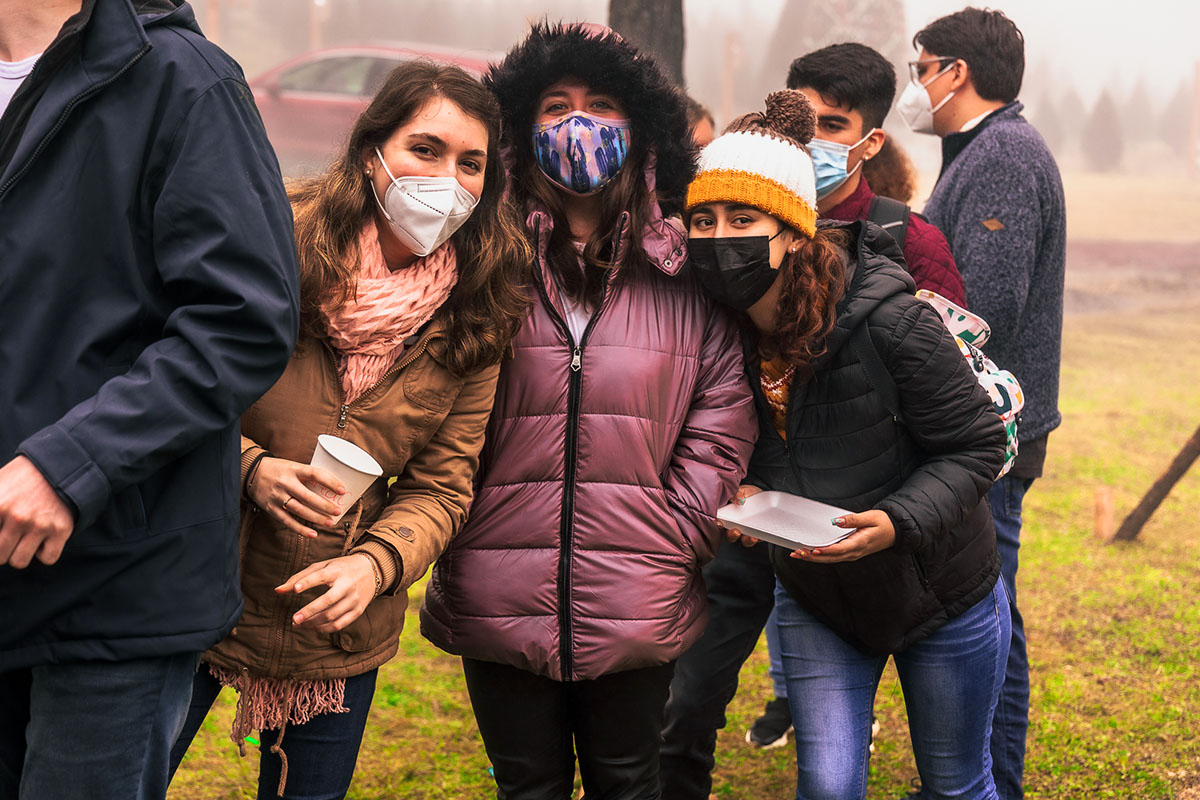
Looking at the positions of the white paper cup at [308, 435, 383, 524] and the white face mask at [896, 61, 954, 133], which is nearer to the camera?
the white paper cup at [308, 435, 383, 524]

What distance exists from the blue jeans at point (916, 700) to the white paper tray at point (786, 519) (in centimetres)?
33

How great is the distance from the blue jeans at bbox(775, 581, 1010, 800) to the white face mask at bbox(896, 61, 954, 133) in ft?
5.99

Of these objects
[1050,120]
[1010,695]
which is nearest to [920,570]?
[1010,695]

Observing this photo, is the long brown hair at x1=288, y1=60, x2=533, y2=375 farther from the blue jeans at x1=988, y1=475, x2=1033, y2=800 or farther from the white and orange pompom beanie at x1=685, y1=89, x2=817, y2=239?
the blue jeans at x1=988, y1=475, x2=1033, y2=800

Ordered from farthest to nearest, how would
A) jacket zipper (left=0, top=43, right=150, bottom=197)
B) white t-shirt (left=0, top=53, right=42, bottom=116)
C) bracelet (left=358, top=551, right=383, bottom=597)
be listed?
bracelet (left=358, top=551, right=383, bottom=597), white t-shirt (left=0, top=53, right=42, bottom=116), jacket zipper (left=0, top=43, right=150, bottom=197)

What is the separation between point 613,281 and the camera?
97.2 inches

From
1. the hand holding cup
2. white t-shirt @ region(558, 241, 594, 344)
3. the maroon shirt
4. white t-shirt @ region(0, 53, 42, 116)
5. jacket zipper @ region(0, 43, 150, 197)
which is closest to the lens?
jacket zipper @ region(0, 43, 150, 197)

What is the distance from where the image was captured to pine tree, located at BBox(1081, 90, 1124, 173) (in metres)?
16.7

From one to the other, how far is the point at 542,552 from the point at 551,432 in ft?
0.85

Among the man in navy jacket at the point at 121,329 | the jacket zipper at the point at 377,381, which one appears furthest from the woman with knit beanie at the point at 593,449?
the man in navy jacket at the point at 121,329

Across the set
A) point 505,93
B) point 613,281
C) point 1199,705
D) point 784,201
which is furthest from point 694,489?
point 1199,705

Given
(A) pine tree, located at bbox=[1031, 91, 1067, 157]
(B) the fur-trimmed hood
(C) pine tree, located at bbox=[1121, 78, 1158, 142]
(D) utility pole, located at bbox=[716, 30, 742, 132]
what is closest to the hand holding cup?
(B) the fur-trimmed hood

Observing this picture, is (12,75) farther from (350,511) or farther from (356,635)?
(356,635)

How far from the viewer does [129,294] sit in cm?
162
